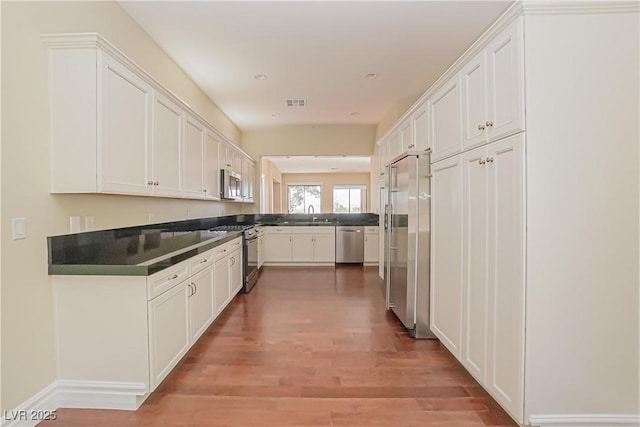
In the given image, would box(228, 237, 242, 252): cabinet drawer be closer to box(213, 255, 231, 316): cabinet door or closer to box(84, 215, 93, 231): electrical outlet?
box(213, 255, 231, 316): cabinet door

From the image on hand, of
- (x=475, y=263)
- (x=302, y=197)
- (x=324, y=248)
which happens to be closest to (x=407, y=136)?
(x=475, y=263)

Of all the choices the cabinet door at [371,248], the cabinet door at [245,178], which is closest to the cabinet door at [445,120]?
the cabinet door at [245,178]

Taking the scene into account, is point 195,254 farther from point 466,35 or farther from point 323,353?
point 466,35

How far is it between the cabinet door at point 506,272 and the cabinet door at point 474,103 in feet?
0.56

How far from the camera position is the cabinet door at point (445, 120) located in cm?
227

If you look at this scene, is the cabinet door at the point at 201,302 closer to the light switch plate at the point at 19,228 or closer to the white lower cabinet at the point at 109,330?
the white lower cabinet at the point at 109,330

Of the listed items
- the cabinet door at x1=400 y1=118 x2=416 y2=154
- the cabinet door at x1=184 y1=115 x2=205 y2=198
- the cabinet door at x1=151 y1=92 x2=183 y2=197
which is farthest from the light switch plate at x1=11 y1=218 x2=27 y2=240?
the cabinet door at x1=400 y1=118 x2=416 y2=154

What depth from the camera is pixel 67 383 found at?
1.95 meters

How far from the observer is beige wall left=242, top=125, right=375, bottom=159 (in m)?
6.50

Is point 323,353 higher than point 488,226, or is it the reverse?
point 488,226

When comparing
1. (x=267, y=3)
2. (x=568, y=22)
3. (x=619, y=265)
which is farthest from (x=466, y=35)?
(x=619, y=265)

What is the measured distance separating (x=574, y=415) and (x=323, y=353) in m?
1.61

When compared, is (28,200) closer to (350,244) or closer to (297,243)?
(297,243)

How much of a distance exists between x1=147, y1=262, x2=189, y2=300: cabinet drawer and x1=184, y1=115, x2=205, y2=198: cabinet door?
98 centimetres
